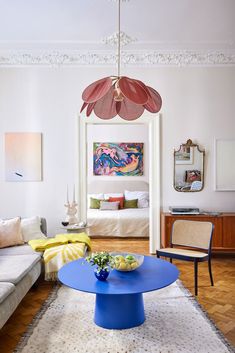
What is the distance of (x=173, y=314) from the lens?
2.93 m

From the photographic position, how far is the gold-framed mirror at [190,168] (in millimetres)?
5055

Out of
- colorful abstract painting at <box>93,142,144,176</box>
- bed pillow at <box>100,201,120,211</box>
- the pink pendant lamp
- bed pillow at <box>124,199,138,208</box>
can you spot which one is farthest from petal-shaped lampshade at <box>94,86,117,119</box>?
colorful abstract painting at <box>93,142,144,176</box>

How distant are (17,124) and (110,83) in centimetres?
307

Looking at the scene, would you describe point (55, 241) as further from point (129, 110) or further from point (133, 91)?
point (133, 91)

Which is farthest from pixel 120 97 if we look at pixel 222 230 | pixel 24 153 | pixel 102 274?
pixel 222 230

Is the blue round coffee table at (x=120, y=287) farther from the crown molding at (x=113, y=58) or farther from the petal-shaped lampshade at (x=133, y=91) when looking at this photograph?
the crown molding at (x=113, y=58)

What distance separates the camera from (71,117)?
506 centimetres

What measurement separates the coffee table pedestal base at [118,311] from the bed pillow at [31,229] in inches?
70.2

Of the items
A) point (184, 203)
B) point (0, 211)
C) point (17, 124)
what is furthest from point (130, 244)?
point (17, 124)

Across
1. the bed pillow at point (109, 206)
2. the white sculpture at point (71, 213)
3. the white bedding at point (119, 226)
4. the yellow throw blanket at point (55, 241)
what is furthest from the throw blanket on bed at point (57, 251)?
the bed pillow at point (109, 206)

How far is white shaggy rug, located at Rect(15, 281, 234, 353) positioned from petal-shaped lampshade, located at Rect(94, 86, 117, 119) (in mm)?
1887

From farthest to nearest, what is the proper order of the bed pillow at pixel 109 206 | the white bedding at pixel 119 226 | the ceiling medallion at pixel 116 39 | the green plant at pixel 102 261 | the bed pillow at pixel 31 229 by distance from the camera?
the bed pillow at pixel 109 206
the white bedding at pixel 119 226
the ceiling medallion at pixel 116 39
the bed pillow at pixel 31 229
the green plant at pixel 102 261

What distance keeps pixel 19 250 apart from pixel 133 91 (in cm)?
249

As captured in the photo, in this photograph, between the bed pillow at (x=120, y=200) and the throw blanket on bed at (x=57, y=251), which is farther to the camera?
the bed pillow at (x=120, y=200)
